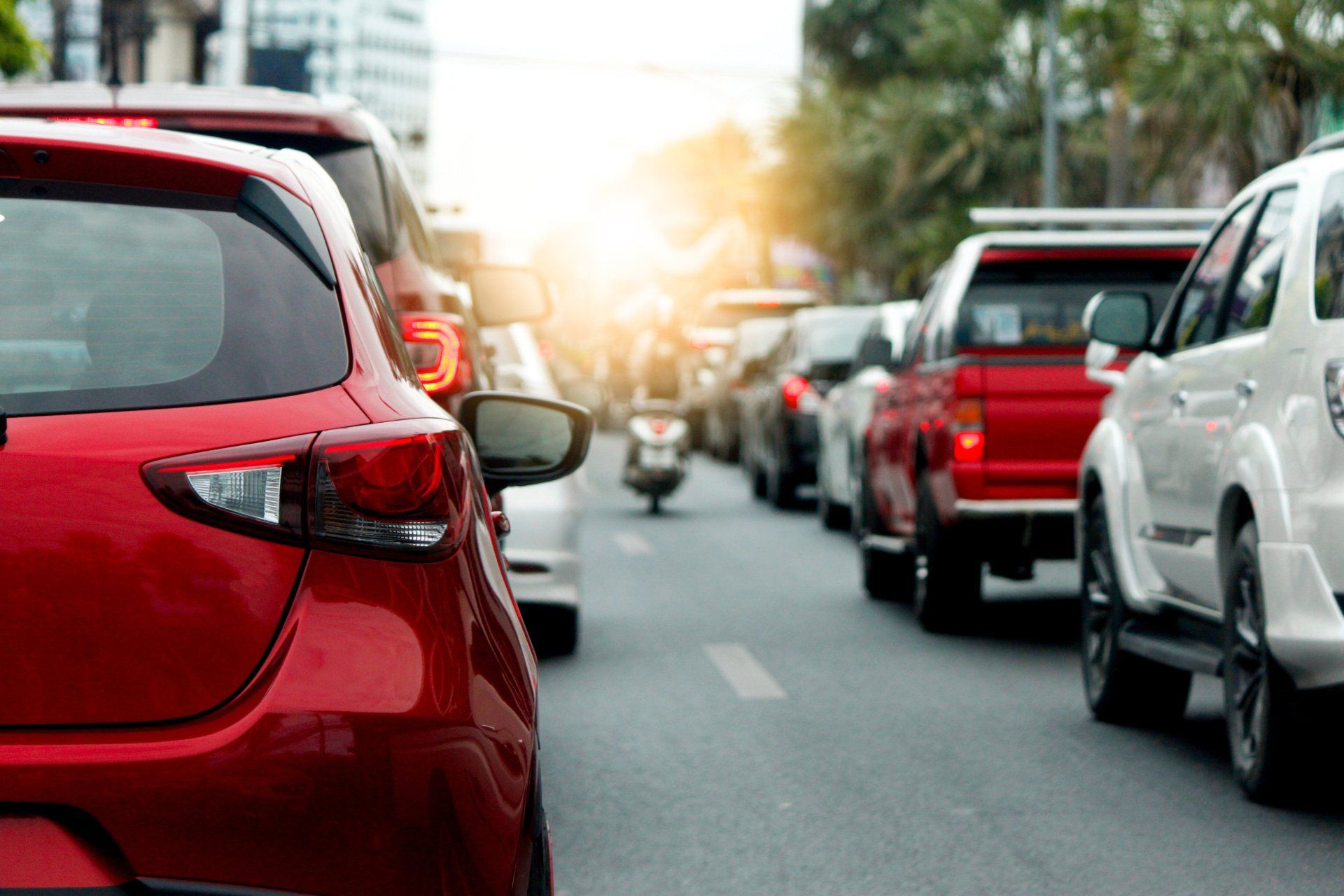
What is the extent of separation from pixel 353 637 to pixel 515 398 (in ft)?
4.53

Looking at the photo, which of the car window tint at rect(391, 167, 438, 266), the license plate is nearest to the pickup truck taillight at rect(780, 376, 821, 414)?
the license plate

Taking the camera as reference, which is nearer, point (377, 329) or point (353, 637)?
point (353, 637)

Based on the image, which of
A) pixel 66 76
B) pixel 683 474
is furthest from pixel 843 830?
pixel 66 76

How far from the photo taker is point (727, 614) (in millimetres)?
10625

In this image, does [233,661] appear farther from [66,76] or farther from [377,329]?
[66,76]

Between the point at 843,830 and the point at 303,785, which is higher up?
the point at 303,785

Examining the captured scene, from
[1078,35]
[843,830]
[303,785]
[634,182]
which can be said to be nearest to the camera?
[303,785]

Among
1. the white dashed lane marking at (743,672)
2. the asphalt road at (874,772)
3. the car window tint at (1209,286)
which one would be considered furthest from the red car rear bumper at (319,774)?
the white dashed lane marking at (743,672)

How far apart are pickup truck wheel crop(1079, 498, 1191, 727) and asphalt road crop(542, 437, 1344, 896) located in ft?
0.28

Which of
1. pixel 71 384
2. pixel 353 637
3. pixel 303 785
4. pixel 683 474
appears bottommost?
pixel 683 474

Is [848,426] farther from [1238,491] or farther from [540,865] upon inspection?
[540,865]

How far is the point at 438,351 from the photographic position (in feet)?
20.8

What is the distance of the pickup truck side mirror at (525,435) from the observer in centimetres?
407

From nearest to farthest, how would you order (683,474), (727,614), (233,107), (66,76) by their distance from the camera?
(233,107) < (727,614) < (683,474) < (66,76)
